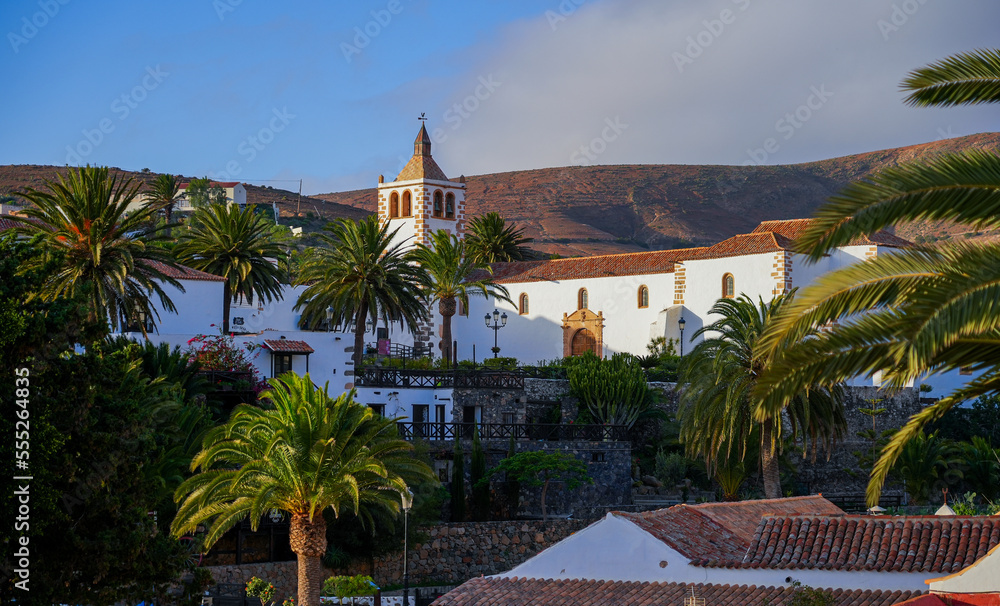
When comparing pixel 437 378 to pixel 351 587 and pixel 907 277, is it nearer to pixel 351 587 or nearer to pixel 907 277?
pixel 351 587

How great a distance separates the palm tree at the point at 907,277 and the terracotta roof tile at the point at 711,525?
1270 centimetres

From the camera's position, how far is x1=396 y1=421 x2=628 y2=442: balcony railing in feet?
124

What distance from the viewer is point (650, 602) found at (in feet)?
67.3

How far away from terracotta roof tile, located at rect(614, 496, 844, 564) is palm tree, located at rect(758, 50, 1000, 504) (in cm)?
1270

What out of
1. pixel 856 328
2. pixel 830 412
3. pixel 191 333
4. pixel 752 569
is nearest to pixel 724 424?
pixel 830 412

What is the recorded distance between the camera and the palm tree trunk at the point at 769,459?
32688mm

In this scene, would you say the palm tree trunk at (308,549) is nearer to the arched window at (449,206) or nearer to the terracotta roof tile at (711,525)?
the terracotta roof tile at (711,525)

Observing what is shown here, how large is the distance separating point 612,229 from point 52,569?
150 m

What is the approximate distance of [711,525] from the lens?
2483cm

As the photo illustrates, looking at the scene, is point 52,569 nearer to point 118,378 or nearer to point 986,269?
point 118,378

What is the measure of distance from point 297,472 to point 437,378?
55.4 feet

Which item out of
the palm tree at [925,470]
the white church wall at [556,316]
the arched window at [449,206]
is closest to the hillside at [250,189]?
the arched window at [449,206]

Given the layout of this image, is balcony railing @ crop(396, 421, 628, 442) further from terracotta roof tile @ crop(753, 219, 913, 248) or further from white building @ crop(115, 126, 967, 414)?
terracotta roof tile @ crop(753, 219, 913, 248)

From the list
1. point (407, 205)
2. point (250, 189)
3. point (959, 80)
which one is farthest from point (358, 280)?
point (250, 189)
